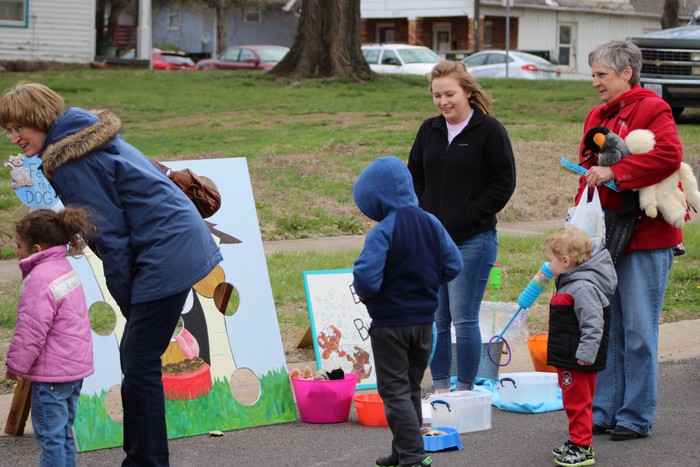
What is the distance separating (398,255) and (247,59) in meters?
34.3

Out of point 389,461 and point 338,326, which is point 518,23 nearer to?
point 338,326

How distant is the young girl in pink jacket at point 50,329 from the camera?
433 cm

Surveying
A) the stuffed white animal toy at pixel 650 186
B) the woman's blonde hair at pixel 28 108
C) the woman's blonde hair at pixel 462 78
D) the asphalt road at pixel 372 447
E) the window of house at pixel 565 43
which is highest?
the window of house at pixel 565 43

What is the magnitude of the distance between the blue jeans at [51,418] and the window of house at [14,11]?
27599mm

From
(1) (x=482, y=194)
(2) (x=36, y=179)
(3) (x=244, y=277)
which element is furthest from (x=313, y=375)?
(2) (x=36, y=179)

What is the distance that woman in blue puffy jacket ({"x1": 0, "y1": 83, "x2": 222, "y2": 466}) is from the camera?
4328 mm

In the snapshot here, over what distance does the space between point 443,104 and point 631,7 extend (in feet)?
145

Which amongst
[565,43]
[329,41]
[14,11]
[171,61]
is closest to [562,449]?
[329,41]

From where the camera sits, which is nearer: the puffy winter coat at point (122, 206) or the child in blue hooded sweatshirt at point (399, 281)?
the puffy winter coat at point (122, 206)

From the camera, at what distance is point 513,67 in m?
32.3

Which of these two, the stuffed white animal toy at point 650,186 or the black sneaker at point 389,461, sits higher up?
the stuffed white animal toy at point 650,186

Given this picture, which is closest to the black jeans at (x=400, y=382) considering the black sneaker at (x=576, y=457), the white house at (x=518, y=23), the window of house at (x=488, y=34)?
the black sneaker at (x=576, y=457)

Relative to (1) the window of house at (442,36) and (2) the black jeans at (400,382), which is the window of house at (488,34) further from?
(2) the black jeans at (400,382)

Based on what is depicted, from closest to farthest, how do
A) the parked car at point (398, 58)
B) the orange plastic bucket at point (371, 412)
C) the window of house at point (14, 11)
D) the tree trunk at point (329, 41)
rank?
the orange plastic bucket at point (371, 412) → the tree trunk at point (329, 41) → the window of house at point (14, 11) → the parked car at point (398, 58)
